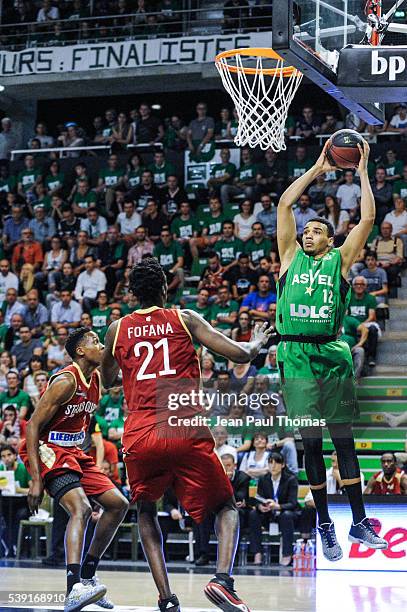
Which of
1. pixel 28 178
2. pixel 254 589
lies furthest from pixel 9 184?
pixel 254 589

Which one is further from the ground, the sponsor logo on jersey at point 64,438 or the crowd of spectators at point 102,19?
the crowd of spectators at point 102,19

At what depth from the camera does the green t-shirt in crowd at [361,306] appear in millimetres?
13484

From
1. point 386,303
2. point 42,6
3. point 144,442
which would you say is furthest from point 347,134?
point 42,6

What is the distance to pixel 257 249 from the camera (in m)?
15.5

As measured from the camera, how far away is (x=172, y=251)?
16359mm

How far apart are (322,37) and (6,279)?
1034 centimetres

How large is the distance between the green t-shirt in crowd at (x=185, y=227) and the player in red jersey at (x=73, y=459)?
871 cm

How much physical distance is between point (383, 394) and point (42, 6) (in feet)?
42.7

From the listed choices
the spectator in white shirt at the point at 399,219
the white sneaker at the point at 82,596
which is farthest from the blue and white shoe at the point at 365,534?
the spectator in white shirt at the point at 399,219

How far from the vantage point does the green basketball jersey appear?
7.66 meters

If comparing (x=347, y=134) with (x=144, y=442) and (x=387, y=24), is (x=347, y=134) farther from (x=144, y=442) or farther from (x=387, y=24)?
(x=144, y=442)

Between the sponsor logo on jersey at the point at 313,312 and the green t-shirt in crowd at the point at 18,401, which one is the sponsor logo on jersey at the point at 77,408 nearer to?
the sponsor logo on jersey at the point at 313,312

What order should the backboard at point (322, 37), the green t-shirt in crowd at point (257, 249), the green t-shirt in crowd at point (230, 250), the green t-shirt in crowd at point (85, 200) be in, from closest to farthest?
the backboard at point (322, 37), the green t-shirt in crowd at point (257, 249), the green t-shirt in crowd at point (230, 250), the green t-shirt in crowd at point (85, 200)

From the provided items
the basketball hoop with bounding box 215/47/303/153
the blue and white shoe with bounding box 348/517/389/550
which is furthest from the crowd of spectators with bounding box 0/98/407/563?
the blue and white shoe with bounding box 348/517/389/550
